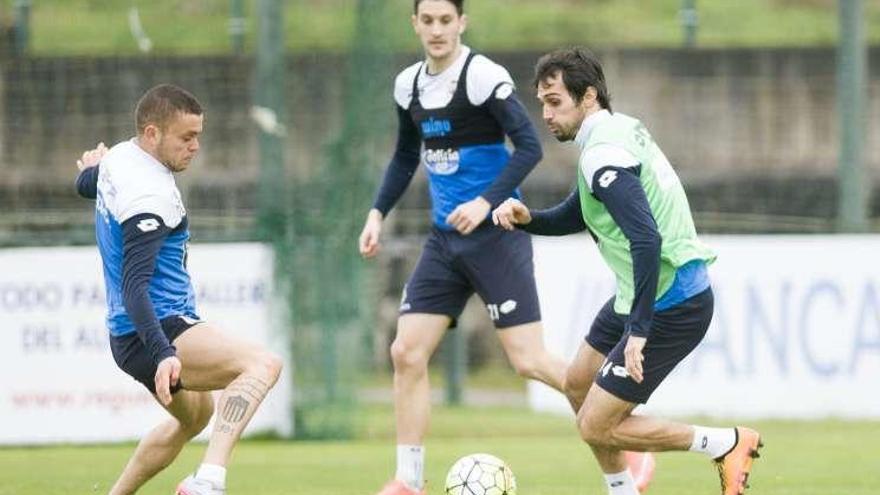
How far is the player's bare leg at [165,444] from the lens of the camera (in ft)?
27.4

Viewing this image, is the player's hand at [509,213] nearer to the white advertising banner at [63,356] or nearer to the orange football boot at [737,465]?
the orange football boot at [737,465]

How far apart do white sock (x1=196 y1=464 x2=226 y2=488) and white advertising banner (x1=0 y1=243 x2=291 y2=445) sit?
5.87 metres

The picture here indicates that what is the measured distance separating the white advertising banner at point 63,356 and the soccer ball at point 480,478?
17.1ft

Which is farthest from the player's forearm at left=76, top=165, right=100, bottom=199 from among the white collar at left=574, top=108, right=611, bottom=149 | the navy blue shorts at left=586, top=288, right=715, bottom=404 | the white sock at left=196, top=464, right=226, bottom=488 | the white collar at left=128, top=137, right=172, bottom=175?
the navy blue shorts at left=586, top=288, right=715, bottom=404

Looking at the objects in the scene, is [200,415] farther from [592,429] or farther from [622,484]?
[622,484]

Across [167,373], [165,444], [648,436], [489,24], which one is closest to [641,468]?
[648,436]

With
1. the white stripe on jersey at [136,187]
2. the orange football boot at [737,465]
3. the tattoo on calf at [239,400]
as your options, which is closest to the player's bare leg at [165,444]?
the tattoo on calf at [239,400]

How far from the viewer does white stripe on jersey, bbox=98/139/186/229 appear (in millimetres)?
7734

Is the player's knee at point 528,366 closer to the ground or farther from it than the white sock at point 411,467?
farther from it

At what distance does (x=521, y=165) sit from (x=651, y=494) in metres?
1.81

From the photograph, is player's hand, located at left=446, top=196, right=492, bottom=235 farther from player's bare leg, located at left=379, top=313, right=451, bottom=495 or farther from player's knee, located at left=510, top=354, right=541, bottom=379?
player's knee, located at left=510, top=354, right=541, bottom=379

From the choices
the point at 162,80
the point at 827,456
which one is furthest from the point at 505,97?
the point at 162,80

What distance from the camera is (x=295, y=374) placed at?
14039 millimetres

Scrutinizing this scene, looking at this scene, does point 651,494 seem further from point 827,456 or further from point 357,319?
point 357,319
